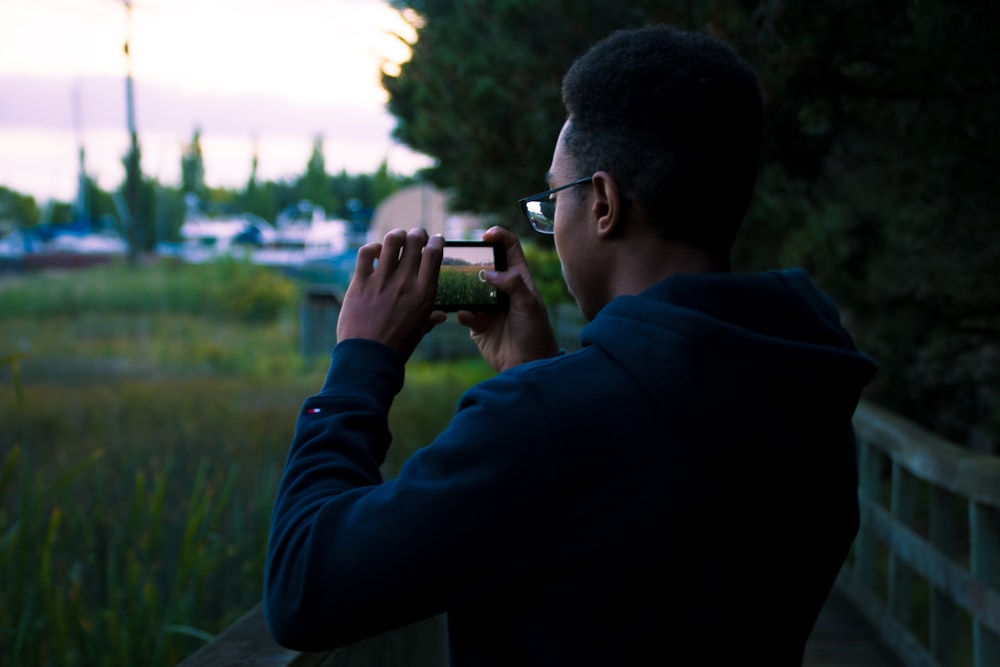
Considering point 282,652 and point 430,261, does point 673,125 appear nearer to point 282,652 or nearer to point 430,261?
point 430,261

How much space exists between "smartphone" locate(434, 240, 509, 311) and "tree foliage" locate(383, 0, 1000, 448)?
2171 mm

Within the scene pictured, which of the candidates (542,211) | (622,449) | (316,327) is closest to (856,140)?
(542,211)

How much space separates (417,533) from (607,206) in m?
0.44

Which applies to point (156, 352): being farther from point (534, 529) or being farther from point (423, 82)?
point (534, 529)

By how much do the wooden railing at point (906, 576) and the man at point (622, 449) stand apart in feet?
2.67

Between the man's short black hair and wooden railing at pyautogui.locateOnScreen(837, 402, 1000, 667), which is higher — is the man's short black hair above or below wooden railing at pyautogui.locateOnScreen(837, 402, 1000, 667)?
above

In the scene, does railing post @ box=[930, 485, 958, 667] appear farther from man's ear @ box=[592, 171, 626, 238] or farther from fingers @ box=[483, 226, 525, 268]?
man's ear @ box=[592, 171, 626, 238]

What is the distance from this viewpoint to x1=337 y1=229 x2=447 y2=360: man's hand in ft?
4.64

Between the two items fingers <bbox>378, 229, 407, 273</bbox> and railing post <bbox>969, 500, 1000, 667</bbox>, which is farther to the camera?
railing post <bbox>969, 500, 1000, 667</bbox>

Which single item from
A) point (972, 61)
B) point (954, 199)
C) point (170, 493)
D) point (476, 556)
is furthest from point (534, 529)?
point (170, 493)

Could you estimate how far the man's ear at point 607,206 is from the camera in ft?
4.34

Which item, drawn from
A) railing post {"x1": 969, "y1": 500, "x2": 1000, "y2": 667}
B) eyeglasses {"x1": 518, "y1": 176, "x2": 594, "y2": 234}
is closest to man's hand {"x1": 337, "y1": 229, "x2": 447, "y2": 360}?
eyeglasses {"x1": 518, "y1": 176, "x2": 594, "y2": 234}

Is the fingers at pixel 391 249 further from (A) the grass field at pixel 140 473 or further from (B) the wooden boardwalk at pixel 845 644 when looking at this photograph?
(B) the wooden boardwalk at pixel 845 644

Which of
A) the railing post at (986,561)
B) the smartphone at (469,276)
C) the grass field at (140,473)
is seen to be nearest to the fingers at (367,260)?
the smartphone at (469,276)
